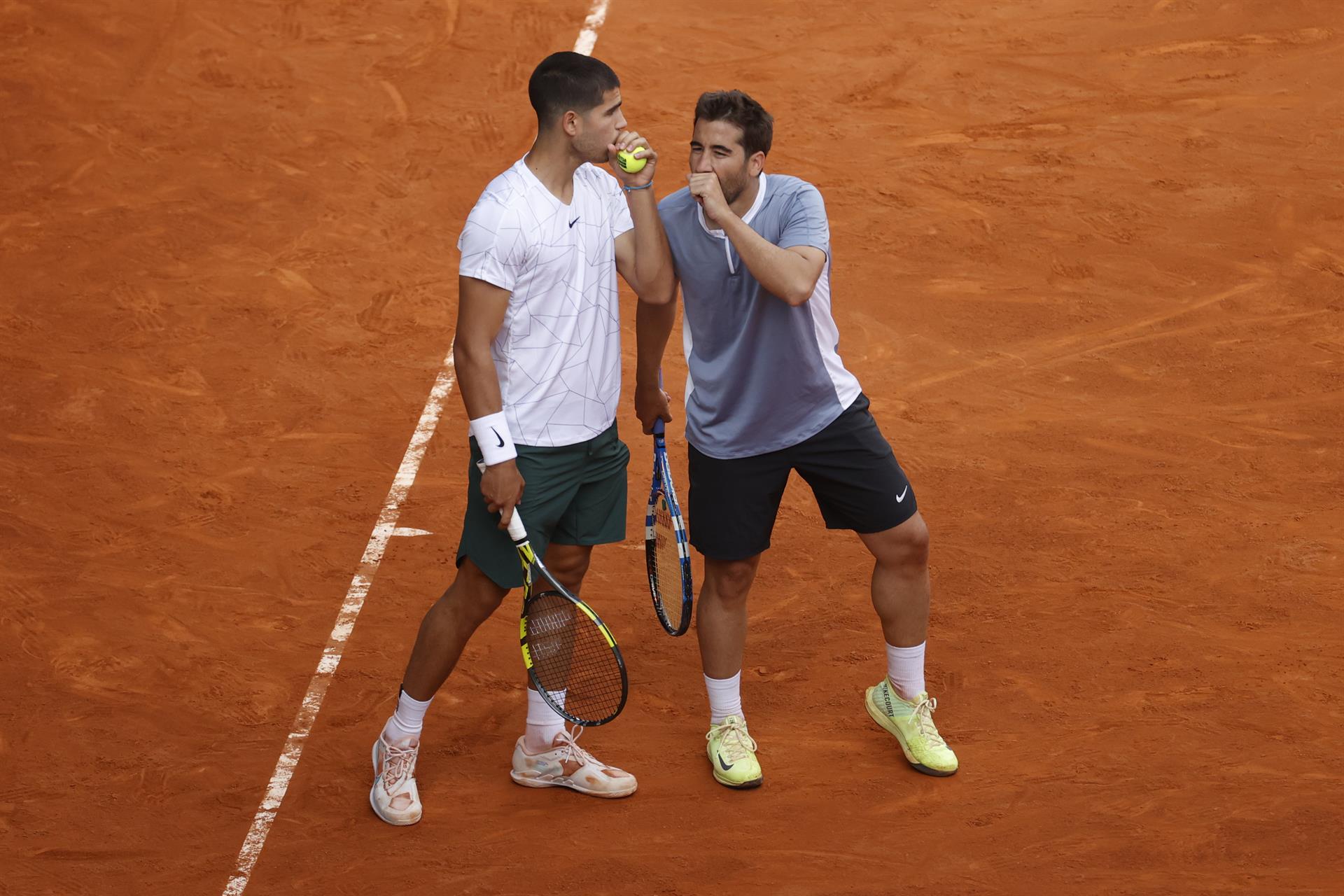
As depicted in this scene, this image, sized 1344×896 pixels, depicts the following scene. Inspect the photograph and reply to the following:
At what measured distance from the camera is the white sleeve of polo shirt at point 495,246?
14.6ft

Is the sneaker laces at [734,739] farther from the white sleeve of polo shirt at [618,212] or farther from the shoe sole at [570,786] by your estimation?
the white sleeve of polo shirt at [618,212]

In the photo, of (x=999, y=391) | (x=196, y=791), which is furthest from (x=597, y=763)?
(x=999, y=391)

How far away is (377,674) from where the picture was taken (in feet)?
19.2

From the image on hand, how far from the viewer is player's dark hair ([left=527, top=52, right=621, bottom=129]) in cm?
448

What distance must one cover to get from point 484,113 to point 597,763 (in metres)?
6.79

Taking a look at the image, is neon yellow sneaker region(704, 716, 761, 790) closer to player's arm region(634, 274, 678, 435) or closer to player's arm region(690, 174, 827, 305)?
player's arm region(634, 274, 678, 435)

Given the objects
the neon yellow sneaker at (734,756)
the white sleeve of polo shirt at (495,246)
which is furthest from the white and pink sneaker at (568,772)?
the white sleeve of polo shirt at (495,246)

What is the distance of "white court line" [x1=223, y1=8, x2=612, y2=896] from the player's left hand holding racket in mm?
1087

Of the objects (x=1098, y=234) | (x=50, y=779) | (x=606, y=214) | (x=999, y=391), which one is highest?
(x=606, y=214)

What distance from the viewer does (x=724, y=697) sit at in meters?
5.29

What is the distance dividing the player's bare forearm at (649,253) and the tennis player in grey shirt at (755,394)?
7 centimetres

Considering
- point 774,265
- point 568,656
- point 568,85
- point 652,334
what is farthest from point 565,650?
point 568,85

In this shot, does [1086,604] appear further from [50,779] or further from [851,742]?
[50,779]

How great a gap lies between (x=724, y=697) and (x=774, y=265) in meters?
1.64
